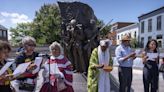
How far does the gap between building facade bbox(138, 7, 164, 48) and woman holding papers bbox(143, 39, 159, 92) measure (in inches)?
1379

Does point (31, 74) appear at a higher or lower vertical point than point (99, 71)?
higher

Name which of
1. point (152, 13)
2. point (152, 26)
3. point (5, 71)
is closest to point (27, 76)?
point (5, 71)

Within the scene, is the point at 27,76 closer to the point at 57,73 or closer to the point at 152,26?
the point at 57,73

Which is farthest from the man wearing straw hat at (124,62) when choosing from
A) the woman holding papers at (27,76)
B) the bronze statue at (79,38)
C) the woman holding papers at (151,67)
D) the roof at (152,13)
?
the roof at (152,13)

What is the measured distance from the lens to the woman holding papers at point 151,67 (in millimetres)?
7480

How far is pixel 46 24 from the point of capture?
40938 mm

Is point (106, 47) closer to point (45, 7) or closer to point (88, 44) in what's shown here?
point (88, 44)

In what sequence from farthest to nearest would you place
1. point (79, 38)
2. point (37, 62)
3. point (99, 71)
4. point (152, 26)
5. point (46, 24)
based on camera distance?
point (152, 26) → point (46, 24) → point (79, 38) → point (99, 71) → point (37, 62)

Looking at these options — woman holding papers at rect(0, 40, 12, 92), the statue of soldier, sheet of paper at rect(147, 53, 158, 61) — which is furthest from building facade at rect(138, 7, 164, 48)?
woman holding papers at rect(0, 40, 12, 92)

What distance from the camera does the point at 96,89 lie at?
21.9 feet

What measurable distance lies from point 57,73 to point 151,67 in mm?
2999

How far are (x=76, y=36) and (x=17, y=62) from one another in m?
4.45

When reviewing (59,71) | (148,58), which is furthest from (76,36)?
(59,71)

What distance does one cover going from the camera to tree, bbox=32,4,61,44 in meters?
40.1
